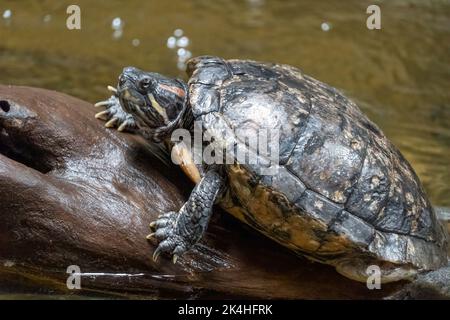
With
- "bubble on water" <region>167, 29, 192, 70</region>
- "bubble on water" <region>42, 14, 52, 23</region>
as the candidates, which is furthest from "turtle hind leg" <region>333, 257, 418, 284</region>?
"bubble on water" <region>42, 14, 52, 23</region>

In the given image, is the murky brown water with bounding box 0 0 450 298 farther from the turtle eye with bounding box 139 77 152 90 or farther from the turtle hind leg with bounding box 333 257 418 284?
the turtle eye with bounding box 139 77 152 90

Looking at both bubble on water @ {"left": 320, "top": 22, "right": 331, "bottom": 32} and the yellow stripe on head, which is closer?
the yellow stripe on head

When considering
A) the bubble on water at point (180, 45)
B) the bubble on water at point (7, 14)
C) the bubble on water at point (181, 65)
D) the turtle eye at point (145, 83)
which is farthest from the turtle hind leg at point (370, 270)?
the bubble on water at point (7, 14)

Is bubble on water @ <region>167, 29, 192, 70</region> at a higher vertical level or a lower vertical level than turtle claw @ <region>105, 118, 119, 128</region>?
higher

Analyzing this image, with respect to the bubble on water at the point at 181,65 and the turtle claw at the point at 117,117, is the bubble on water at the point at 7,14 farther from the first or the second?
Answer: the turtle claw at the point at 117,117

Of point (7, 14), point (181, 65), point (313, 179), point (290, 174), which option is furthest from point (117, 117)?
point (7, 14)

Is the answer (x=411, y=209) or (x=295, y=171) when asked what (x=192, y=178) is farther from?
(x=411, y=209)

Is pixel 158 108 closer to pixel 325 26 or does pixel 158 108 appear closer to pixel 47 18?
pixel 47 18
